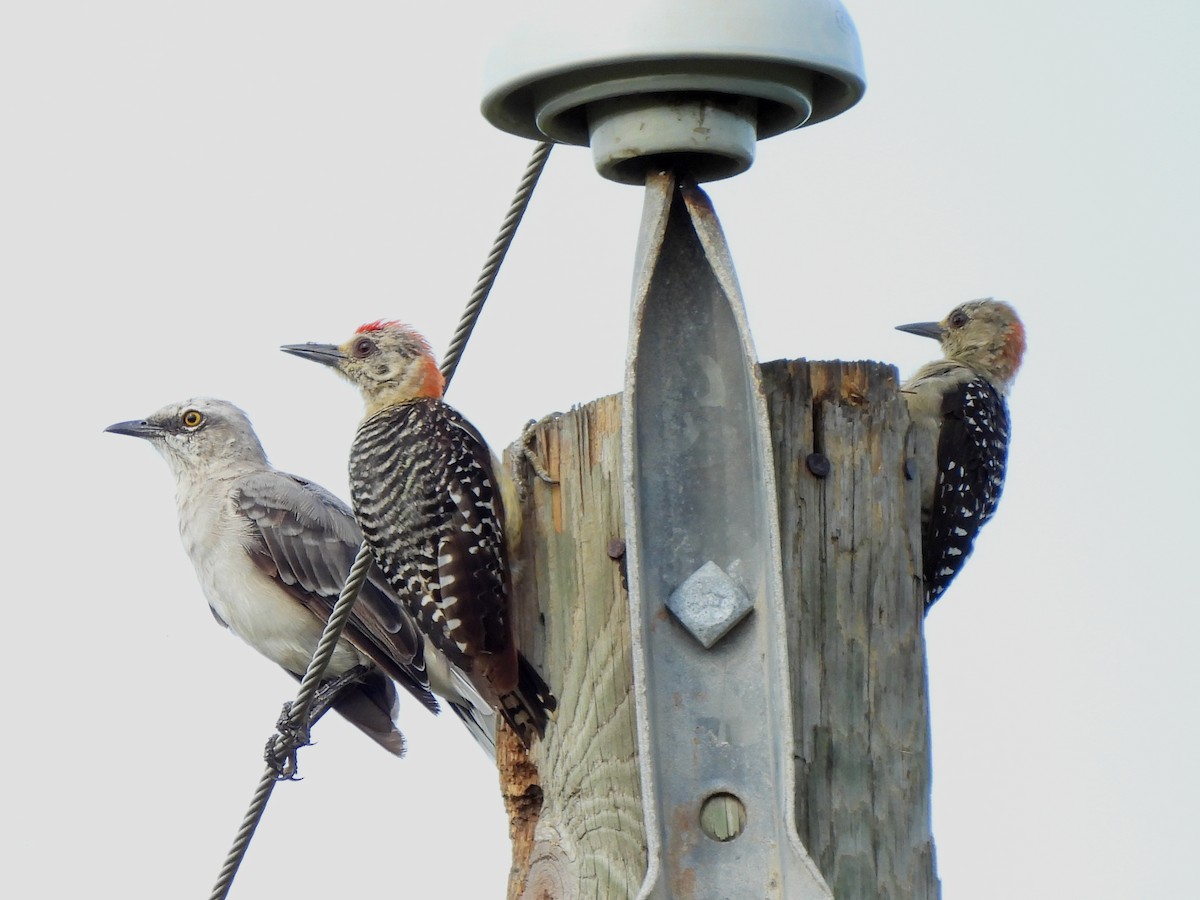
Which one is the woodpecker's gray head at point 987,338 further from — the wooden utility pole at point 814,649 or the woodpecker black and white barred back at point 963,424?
the wooden utility pole at point 814,649

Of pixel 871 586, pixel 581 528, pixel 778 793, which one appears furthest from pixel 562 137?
pixel 778 793

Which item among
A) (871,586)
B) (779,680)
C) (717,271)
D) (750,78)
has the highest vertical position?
(750,78)

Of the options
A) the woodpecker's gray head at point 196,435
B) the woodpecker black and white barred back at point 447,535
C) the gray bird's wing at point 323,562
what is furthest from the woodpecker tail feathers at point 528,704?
the woodpecker's gray head at point 196,435

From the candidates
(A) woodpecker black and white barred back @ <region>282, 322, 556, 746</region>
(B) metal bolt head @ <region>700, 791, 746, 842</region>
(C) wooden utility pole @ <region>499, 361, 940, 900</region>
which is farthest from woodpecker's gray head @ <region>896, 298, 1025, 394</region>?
(B) metal bolt head @ <region>700, 791, 746, 842</region>

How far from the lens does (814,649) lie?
3451 mm

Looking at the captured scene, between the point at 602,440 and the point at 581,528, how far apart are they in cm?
20

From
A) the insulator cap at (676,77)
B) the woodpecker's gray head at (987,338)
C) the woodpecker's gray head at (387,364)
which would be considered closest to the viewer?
the insulator cap at (676,77)

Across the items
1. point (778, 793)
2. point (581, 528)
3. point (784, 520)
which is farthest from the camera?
point (581, 528)

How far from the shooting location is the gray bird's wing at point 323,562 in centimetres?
749

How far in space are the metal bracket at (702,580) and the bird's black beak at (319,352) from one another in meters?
2.92

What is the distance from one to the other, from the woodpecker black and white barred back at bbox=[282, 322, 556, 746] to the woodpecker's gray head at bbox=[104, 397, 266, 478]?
2779mm

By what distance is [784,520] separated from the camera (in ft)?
11.5

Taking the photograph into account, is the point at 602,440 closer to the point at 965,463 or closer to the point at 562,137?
the point at 562,137

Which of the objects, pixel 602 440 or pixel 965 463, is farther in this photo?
pixel 965 463
